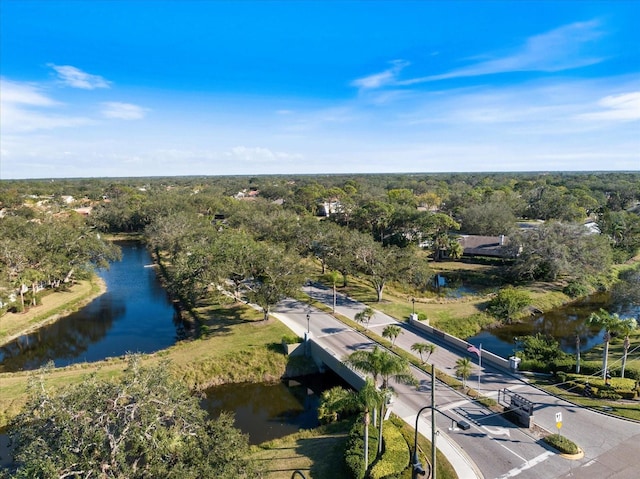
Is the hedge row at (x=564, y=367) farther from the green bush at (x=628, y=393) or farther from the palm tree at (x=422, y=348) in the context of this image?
the palm tree at (x=422, y=348)

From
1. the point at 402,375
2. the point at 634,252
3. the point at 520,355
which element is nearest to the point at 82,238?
the point at 402,375

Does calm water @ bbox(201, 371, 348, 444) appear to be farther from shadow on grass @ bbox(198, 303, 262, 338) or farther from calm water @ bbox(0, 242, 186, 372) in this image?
calm water @ bbox(0, 242, 186, 372)

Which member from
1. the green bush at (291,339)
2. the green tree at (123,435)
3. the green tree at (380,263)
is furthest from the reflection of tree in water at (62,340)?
the green tree at (380,263)

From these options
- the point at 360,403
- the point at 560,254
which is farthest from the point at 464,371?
the point at 560,254

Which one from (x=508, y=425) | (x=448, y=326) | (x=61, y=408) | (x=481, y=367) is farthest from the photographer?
(x=448, y=326)

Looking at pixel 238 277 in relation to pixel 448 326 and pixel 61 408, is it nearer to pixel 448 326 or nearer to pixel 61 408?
pixel 448 326

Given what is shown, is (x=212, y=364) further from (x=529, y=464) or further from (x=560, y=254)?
(x=560, y=254)
